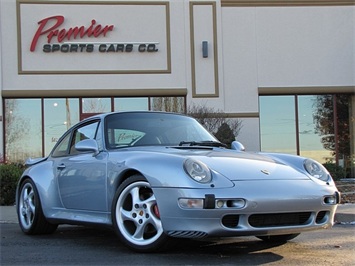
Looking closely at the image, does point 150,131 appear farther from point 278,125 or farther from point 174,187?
point 278,125

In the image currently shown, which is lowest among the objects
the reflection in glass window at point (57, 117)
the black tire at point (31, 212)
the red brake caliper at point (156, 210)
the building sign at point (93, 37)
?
the black tire at point (31, 212)

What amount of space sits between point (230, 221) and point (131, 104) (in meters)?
13.3

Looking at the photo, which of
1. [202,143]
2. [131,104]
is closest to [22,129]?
[131,104]

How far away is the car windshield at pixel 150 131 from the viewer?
17.8 feet

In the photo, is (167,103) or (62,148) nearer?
(62,148)

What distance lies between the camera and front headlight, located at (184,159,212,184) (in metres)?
4.23

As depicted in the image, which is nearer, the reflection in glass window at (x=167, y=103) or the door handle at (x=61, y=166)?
the door handle at (x=61, y=166)

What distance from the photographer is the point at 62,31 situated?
16.8m

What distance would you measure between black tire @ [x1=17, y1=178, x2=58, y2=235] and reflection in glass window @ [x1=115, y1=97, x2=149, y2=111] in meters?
Answer: 10.6

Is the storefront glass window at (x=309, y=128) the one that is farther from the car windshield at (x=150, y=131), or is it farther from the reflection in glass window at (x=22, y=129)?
the car windshield at (x=150, y=131)

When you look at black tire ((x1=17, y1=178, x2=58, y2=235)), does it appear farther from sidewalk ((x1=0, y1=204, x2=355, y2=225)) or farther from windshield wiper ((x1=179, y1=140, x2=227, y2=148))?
windshield wiper ((x1=179, y1=140, x2=227, y2=148))

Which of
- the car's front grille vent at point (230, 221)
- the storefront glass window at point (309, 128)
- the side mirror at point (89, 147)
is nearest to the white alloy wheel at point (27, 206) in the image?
the side mirror at point (89, 147)

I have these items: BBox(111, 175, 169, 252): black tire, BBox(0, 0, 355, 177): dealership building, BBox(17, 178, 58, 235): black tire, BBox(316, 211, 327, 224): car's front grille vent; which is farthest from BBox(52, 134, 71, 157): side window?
BBox(0, 0, 355, 177): dealership building

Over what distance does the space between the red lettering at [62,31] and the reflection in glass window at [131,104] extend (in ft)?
7.49
